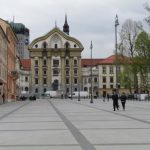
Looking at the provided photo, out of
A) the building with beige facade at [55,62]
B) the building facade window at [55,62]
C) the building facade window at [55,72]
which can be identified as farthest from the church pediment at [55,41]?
the building facade window at [55,72]

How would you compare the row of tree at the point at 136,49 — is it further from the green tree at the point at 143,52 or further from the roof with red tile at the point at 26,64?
the roof with red tile at the point at 26,64

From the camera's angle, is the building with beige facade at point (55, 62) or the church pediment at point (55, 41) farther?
the building with beige facade at point (55, 62)

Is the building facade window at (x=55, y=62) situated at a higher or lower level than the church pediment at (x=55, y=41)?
lower

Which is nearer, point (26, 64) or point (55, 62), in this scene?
point (55, 62)

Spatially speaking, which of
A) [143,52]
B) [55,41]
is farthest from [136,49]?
[55,41]

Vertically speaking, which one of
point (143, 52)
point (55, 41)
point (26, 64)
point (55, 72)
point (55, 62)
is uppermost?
point (55, 41)

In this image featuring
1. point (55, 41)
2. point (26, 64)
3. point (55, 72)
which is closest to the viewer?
point (55, 41)

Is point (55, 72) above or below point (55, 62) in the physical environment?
below

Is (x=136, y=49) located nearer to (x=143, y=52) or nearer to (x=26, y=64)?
(x=143, y=52)

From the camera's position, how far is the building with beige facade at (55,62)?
162 meters

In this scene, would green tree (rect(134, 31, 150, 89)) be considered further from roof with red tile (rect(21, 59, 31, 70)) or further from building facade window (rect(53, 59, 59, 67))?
roof with red tile (rect(21, 59, 31, 70))

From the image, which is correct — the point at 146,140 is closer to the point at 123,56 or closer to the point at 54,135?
the point at 54,135

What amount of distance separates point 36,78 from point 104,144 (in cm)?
15350

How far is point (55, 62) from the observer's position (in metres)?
165
